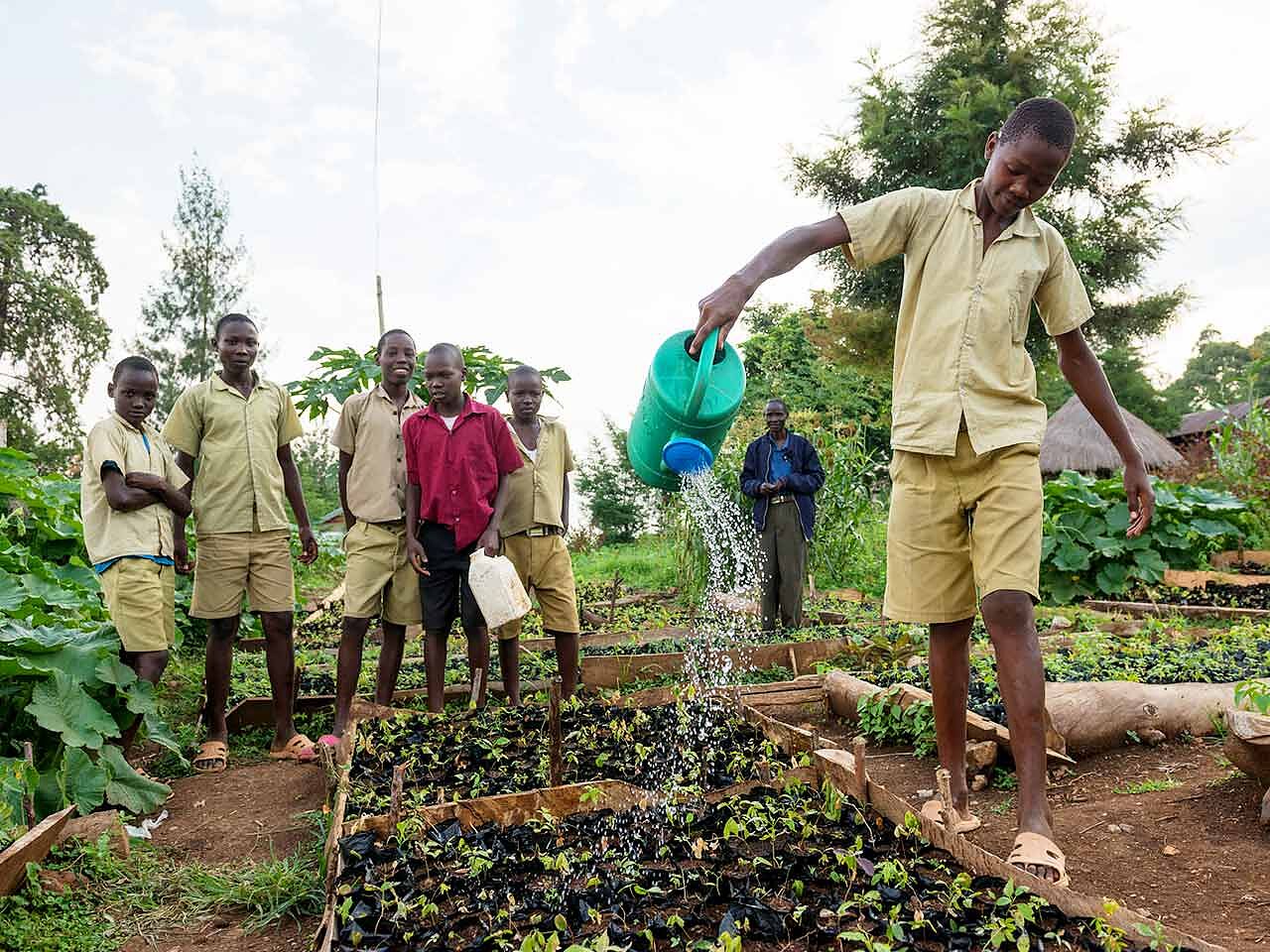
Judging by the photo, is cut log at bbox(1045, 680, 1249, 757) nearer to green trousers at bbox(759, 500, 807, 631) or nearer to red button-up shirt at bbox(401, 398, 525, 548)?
red button-up shirt at bbox(401, 398, 525, 548)

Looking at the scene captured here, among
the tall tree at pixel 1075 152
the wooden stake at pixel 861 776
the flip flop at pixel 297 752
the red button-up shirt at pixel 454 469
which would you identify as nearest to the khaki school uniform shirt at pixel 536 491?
the red button-up shirt at pixel 454 469

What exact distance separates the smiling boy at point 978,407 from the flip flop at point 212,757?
2.87 meters

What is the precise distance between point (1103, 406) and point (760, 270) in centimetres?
112

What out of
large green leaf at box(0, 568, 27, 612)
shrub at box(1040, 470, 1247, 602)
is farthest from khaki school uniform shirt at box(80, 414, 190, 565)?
shrub at box(1040, 470, 1247, 602)

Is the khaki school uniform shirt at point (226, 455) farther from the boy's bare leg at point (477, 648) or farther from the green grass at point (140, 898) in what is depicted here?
the green grass at point (140, 898)

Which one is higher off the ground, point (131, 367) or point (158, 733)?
point (131, 367)

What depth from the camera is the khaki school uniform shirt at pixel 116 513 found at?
3746 mm

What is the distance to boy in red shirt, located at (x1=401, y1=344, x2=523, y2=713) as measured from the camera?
4.14 m

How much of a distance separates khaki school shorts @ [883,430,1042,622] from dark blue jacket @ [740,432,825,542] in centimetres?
391

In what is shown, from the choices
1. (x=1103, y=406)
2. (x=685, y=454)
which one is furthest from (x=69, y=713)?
(x=1103, y=406)

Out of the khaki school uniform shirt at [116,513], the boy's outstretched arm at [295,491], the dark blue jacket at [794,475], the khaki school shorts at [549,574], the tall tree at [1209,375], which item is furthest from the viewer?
the tall tree at [1209,375]

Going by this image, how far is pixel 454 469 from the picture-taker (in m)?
4.15

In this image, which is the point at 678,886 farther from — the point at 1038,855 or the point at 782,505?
→ the point at 782,505

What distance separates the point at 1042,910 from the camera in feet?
6.31
